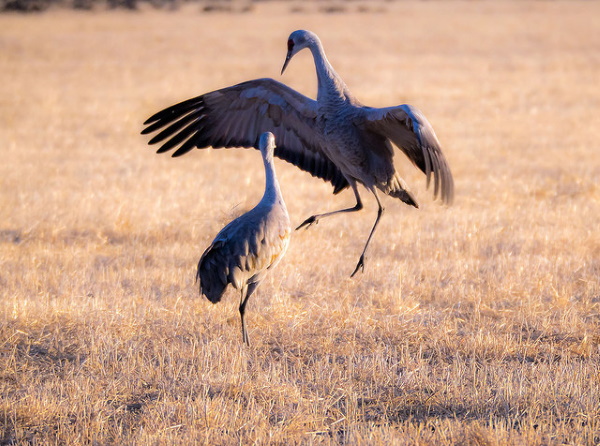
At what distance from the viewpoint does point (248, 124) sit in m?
6.95

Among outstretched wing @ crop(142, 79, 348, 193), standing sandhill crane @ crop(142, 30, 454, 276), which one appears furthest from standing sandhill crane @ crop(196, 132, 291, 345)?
outstretched wing @ crop(142, 79, 348, 193)

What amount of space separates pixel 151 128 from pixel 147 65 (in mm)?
15931

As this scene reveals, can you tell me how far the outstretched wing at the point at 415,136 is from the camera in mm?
5243

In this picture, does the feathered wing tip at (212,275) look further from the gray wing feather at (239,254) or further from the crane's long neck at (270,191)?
the crane's long neck at (270,191)

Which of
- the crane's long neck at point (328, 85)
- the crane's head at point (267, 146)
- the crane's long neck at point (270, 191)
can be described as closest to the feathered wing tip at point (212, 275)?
the crane's long neck at point (270, 191)

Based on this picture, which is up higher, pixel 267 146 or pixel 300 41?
pixel 300 41

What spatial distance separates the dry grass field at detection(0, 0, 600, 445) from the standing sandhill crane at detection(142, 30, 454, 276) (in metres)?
0.74

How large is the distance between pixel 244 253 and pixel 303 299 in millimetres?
1082

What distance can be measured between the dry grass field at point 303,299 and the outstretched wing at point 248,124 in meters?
0.84

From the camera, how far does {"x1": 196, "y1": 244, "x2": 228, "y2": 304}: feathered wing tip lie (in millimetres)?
5105

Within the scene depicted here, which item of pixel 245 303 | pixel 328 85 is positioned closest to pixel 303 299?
pixel 245 303

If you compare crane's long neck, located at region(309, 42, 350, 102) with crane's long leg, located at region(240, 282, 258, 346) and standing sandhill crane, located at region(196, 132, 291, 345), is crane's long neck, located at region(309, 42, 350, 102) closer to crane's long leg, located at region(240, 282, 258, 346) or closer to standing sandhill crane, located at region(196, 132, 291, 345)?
standing sandhill crane, located at region(196, 132, 291, 345)

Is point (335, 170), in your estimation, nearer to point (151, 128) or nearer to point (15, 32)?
point (151, 128)

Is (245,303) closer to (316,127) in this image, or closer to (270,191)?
(270,191)
